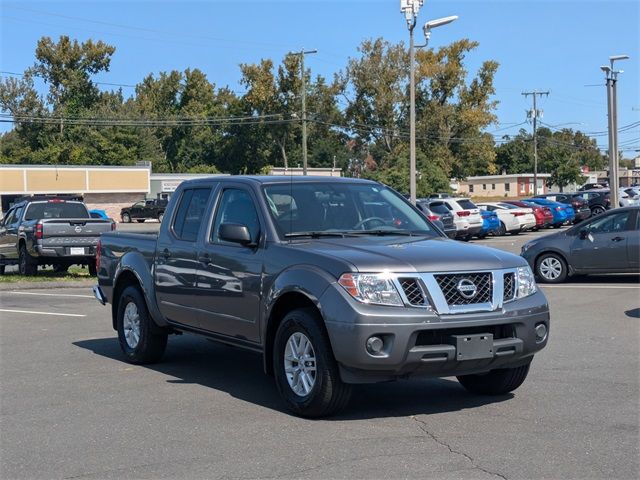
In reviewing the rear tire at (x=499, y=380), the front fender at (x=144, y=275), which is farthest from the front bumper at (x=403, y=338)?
the front fender at (x=144, y=275)

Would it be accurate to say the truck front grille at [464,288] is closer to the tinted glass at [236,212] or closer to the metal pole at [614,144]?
the tinted glass at [236,212]

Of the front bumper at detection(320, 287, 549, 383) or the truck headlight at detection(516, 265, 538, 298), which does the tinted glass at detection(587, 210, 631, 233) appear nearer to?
the truck headlight at detection(516, 265, 538, 298)

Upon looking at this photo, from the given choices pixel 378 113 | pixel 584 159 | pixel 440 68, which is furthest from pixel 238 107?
pixel 584 159

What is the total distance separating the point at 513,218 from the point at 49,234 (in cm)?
2572

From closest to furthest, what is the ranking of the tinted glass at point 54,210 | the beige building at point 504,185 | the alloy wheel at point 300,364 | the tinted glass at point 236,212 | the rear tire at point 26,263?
1. the alloy wheel at point 300,364
2. the tinted glass at point 236,212
3. the rear tire at point 26,263
4. the tinted glass at point 54,210
5. the beige building at point 504,185

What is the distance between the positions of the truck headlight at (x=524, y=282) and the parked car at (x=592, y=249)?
10.5 metres

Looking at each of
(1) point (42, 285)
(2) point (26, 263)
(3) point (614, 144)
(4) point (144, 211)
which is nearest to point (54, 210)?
(2) point (26, 263)

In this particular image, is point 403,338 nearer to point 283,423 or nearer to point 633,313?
point 283,423

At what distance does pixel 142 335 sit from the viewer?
9.39 m

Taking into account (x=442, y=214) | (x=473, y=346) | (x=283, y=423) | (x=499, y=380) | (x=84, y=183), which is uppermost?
(x=84, y=183)

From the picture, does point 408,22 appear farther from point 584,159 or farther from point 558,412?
point 584,159

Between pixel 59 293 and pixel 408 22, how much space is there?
19.0 m

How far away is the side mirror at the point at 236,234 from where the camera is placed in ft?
24.5

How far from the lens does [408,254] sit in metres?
6.84
